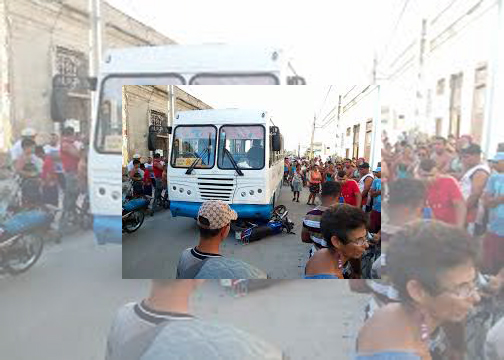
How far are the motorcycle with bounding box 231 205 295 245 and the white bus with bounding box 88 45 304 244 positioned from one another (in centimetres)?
41

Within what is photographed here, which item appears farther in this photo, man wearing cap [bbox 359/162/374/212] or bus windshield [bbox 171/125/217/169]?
bus windshield [bbox 171/125/217/169]

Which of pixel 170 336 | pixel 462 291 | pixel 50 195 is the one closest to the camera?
pixel 170 336

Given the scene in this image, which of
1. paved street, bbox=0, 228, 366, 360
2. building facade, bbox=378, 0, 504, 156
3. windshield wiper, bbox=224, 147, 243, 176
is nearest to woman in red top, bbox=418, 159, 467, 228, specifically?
building facade, bbox=378, 0, 504, 156

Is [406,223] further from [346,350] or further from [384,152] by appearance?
[346,350]

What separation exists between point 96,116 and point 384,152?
93 cm

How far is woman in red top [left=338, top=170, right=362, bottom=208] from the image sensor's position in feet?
3.83

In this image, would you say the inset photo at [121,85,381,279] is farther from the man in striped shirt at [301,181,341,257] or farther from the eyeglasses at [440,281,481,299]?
the eyeglasses at [440,281,481,299]

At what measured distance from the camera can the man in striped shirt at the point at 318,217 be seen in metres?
1.24

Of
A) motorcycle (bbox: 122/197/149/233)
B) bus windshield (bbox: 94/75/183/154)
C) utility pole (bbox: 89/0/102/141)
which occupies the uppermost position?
utility pole (bbox: 89/0/102/141)

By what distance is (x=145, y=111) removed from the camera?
112 centimetres

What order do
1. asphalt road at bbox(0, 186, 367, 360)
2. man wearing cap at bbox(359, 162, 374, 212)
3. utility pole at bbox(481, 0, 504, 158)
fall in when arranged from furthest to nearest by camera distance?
asphalt road at bbox(0, 186, 367, 360), man wearing cap at bbox(359, 162, 374, 212), utility pole at bbox(481, 0, 504, 158)

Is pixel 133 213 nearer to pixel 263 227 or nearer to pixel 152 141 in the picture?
pixel 152 141

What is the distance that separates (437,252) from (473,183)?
0.79ft

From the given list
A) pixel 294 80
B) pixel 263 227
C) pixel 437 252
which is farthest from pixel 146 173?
pixel 437 252
